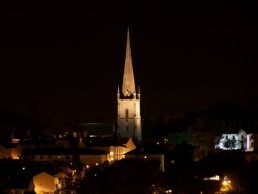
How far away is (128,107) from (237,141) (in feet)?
97.7

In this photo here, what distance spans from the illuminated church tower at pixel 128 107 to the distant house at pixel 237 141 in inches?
935

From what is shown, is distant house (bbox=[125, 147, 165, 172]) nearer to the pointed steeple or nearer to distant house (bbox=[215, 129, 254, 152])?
distant house (bbox=[215, 129, 254, 152])

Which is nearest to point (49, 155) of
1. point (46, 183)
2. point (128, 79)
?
point (46, 183)

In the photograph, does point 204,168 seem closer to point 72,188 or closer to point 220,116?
point 72,188

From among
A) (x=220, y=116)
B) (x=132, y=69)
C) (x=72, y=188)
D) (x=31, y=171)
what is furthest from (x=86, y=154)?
(x=132, y=69)

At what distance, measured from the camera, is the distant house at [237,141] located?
284ft

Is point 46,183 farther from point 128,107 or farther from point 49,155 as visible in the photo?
point 128,107

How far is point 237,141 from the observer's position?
8969 centimetres

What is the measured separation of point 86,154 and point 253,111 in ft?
119

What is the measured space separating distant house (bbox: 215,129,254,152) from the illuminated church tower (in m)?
23.8

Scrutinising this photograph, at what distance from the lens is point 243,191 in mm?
61031

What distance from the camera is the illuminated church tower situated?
114 metres

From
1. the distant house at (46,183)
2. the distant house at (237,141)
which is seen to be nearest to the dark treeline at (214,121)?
the distant house at (237,141)

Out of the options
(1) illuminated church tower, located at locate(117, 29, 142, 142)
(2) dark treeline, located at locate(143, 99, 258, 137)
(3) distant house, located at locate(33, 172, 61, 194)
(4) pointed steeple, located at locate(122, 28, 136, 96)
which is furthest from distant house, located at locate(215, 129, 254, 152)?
(4) pointed steeple, located at locate(122, 28, 136, 96)
